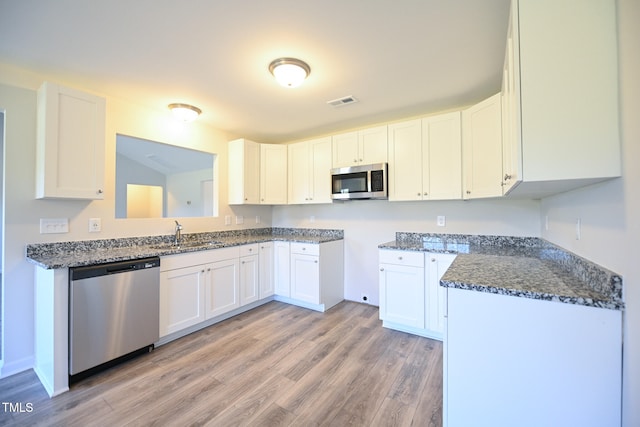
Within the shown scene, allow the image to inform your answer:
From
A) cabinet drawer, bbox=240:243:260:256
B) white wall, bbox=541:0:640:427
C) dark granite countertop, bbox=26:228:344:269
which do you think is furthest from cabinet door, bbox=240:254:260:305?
white wall, bbox=541:0:640:427

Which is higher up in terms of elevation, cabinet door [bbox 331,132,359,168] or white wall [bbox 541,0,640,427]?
cabinet door [bbox 331,132,359,168]

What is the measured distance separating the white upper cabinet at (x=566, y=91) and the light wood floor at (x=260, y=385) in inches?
61.4

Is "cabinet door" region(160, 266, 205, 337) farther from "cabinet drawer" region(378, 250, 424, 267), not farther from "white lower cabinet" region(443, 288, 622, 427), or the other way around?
"white lower cabinet" region(443, 288, 622, 427)

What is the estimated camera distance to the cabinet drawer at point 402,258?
8.70ft

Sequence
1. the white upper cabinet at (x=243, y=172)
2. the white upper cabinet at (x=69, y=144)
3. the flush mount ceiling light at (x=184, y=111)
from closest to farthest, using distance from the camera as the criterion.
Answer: the white upper cabinet at (x=69, y=144)
the flush mount ceiling light at (x=184, y=111)
the white upper cabinet at (x=243, y=172)

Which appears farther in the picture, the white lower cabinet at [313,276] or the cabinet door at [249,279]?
the white lower cabinet at [313,276]

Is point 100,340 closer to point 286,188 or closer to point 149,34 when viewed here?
point 149,34

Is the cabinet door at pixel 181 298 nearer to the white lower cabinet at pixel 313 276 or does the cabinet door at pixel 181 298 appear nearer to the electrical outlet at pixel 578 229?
the white lower cabinet at pixel 313 276

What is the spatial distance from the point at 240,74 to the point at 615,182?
2414mm

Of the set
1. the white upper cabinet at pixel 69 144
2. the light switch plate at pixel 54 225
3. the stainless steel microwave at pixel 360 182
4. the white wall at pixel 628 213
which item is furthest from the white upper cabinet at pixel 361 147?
the light switch plate at pixel 54 225

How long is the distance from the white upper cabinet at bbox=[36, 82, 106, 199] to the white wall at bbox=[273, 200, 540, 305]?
2564mm

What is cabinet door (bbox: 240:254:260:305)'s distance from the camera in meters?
3.21

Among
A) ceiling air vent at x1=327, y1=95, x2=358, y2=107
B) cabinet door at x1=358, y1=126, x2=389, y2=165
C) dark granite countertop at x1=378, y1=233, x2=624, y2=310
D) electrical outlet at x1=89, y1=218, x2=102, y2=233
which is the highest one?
ceiling air vent at x1=327, y1=95, x2=358, y2=107

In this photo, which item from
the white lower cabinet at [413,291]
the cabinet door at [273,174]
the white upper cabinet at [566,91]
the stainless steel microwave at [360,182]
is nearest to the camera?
the white upper cabinet at [566,91]
